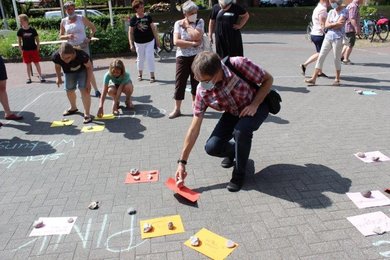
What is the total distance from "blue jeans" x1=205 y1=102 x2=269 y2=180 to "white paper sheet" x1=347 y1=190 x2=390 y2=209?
102 centimetres

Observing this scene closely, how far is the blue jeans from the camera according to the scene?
3377 mm

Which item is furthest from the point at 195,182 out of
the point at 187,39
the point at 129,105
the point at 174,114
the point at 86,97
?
the point at 129,105

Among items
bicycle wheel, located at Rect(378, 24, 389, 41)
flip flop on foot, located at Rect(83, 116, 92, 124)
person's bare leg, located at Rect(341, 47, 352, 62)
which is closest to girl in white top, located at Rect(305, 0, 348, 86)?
person's bare leg, located at Rect(341, 47, 352, 62)

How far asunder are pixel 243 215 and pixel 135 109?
149 inches

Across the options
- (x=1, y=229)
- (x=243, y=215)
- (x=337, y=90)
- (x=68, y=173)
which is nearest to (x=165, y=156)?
(x=68, y=173)

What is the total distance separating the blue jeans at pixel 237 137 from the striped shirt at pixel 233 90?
173 millimetres

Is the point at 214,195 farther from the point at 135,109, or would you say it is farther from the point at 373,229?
the point at 135,109

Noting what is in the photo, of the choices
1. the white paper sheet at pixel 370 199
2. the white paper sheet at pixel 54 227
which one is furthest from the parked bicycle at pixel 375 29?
the white paper sheet at pixel 54 227

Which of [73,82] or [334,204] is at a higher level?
[73,82]

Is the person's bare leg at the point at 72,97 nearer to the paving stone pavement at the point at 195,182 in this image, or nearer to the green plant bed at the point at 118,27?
the paving stone pavement at the point at 195,182

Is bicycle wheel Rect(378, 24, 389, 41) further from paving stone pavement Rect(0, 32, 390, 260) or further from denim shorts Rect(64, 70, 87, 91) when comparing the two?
denim shorts Rect(64, 70, 87, 91)

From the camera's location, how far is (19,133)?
5555mm

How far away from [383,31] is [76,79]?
13.9 m

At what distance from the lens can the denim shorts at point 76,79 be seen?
569 centimetres
